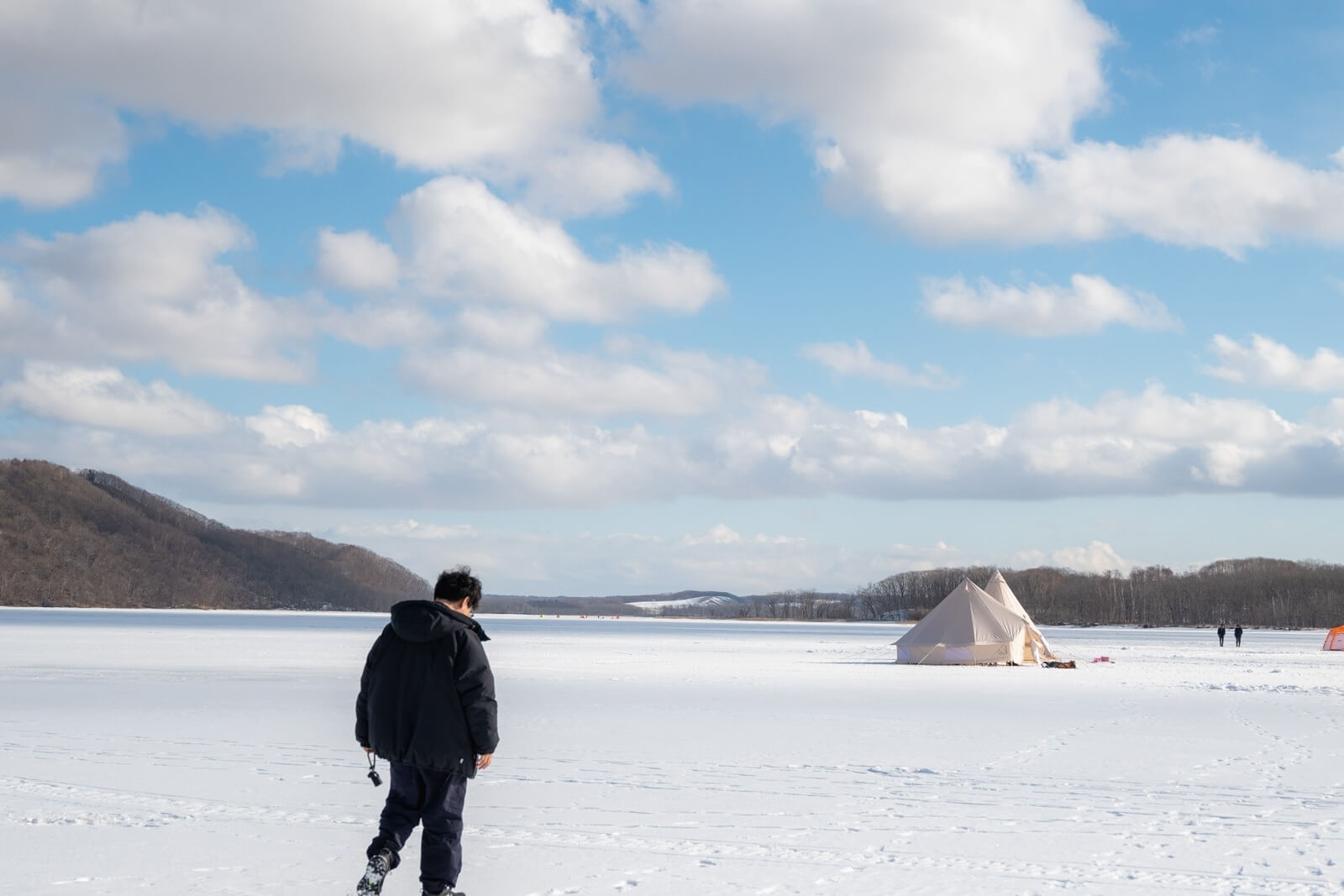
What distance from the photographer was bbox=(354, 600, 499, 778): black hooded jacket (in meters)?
5.54

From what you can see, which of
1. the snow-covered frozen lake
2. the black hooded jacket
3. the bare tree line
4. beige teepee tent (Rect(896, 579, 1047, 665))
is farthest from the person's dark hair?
the bare tree line

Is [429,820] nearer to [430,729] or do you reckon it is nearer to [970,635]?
[430,729]

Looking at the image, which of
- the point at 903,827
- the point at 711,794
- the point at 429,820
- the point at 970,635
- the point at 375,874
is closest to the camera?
the point at 375,874

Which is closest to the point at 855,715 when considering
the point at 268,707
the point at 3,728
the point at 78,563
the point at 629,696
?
the point at 629,696

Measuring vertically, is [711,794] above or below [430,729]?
below

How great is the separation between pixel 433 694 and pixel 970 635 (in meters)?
30.2

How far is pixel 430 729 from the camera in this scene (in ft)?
18.2

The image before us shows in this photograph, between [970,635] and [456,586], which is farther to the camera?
[970,635]

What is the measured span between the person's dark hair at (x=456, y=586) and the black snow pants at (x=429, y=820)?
79 centimetres

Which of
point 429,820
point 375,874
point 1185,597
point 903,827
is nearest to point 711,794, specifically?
point 903,827

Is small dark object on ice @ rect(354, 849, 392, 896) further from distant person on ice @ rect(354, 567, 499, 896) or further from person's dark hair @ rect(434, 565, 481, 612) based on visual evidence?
person's dark hair @ rect(434, 565, 481, 612)

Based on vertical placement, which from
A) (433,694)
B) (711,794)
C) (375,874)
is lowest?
(711,794)

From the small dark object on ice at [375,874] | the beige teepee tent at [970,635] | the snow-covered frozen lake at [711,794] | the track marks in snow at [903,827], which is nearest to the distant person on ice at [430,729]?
the small dark object on ice at [375,874]

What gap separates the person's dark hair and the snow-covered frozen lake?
151 cm
